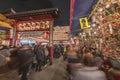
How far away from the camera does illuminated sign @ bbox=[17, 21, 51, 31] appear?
42.2ft

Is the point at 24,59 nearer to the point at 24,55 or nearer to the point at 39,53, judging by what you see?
the point at 24,55

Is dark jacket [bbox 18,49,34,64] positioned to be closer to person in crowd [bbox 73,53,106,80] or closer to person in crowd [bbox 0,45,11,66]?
person in crowd [bbox 0,45,11,66]

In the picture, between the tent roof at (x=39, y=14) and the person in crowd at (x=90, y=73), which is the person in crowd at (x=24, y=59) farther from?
the person in crowd at (x=90, y=73)

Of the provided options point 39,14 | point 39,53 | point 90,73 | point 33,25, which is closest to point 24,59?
point 39,53

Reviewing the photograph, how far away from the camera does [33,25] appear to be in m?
13.1

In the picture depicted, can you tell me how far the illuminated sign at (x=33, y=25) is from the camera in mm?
12875

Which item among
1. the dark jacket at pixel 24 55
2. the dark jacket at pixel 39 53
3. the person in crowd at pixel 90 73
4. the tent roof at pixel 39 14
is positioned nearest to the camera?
the person in crowd at pixel 90 73

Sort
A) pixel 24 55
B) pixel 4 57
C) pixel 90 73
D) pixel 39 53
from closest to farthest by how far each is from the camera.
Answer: pixel 90 73 < pixel 4 57 < pixel 24 55 < pixel 39 53

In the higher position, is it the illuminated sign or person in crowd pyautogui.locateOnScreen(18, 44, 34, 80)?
the illuminated sign

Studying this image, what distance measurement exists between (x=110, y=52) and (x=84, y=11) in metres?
7.84

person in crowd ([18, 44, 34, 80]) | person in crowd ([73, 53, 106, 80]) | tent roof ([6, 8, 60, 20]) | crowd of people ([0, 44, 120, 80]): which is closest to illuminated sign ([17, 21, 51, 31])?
tent roof ([6, 8, 60, 20])

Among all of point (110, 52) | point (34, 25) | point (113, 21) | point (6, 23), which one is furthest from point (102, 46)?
point (6, 23)

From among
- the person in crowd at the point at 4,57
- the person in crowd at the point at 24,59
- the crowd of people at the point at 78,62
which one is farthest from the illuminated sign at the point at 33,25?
the person in crowd at the point at 4,57

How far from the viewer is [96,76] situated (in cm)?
374
